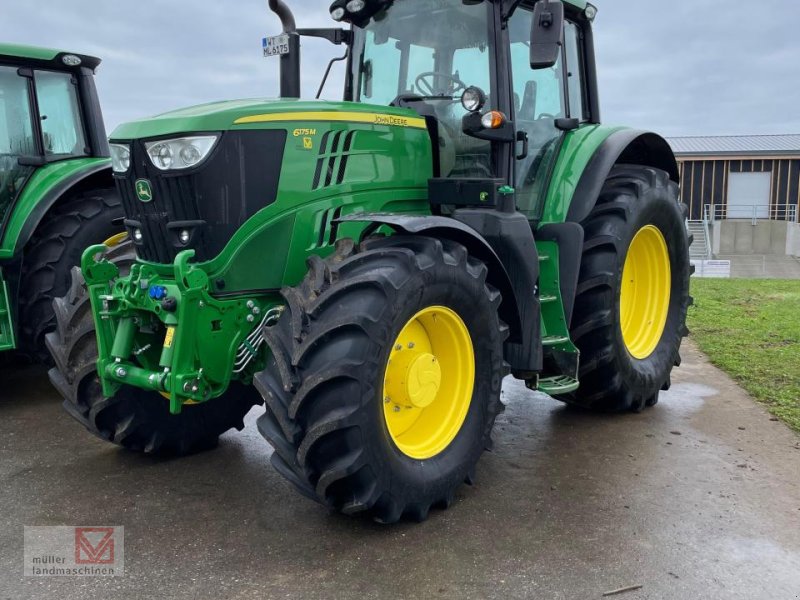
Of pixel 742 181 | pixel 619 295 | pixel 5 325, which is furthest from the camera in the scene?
pixel 742 181

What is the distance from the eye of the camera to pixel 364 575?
9.80 feet

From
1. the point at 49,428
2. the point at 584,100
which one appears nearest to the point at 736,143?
the point at 584,100

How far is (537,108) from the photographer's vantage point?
468 centimetres

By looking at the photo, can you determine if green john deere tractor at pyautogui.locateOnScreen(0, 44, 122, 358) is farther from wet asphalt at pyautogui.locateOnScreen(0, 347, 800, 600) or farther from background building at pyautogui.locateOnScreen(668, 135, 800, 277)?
background building at pyautogui.locateOnScreen(668, 135, 800, 277)

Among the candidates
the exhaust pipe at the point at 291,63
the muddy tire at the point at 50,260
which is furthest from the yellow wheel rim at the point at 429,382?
the muddy tire at the point at 50,260

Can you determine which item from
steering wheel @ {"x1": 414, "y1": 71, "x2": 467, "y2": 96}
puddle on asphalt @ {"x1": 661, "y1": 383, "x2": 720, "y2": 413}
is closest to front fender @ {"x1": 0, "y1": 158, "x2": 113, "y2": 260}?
steering wheel @ {"x1": 414, "y1": 71, "x2": 467, "y2": 96}

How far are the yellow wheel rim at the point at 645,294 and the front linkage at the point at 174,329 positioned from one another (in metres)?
2.82

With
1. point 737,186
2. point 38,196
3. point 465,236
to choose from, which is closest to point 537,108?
point 465,236

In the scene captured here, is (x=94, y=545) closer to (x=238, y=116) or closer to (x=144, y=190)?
(x=144, y=190)

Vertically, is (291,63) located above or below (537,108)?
above

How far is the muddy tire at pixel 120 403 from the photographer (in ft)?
12.8

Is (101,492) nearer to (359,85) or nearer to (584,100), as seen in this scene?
(359,85)

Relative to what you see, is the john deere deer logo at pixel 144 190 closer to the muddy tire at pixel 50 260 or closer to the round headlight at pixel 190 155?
the round headlight at pixel 190 155

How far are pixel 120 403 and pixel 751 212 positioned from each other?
2786cm
